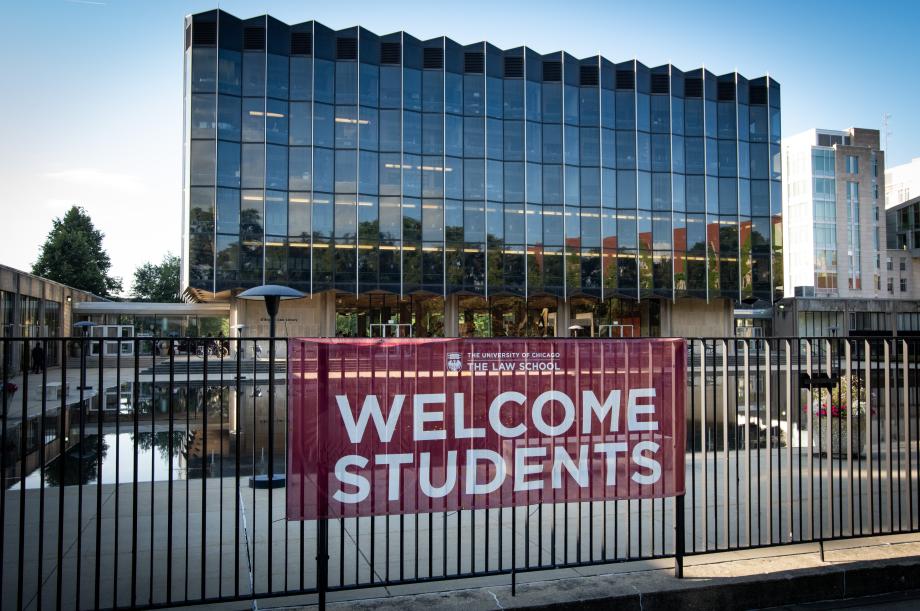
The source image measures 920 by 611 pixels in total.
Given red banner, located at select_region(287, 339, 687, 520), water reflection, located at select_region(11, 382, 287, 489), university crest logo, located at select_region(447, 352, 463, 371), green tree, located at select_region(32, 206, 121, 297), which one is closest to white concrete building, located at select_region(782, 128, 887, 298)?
water reflection, located at select_region(11, 382, 287, 489)

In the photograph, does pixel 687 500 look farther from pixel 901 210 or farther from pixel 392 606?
pixel 901 210

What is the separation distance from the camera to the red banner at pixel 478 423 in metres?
4.91

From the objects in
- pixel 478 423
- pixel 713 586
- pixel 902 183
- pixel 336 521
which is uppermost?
pixel 902 183

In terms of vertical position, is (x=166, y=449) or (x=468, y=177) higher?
(x=468, y=177)

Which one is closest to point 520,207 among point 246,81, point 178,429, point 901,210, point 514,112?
point 514,112

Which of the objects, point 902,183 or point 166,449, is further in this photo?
point 902,183

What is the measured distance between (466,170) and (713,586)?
3754cm

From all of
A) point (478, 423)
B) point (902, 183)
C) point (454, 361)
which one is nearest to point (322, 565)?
point (478, 423)

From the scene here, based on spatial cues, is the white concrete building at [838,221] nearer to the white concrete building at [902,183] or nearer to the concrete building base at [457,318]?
the white concrete building at [902,183]

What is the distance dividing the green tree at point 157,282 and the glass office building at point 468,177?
69.5 m

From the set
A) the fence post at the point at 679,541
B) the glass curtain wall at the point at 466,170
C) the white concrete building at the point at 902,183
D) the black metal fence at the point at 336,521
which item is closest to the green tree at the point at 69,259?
the glass curtain wall at the point at 466,170

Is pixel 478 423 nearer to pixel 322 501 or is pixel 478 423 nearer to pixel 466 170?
pixel 322 501

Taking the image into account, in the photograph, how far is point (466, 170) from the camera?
41.2m

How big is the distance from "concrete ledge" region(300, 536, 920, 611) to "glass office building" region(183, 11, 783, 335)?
3477cm
